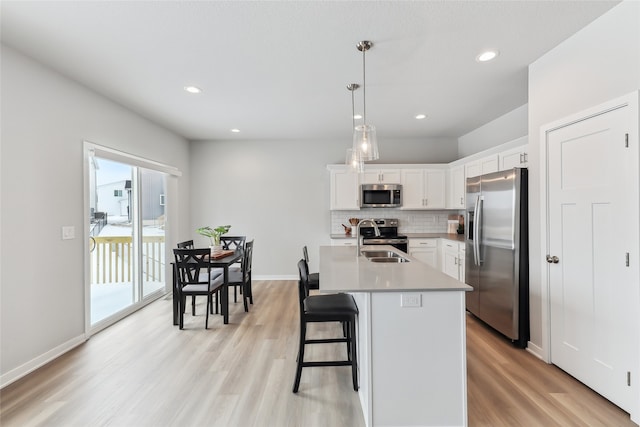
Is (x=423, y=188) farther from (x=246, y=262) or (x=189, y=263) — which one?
(x=189, y=263)

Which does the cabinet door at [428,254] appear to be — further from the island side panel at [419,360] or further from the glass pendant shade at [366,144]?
the island side panel at [419,360]

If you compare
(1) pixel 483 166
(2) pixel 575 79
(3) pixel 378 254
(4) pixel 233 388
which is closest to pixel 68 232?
(4) pixel 233 388

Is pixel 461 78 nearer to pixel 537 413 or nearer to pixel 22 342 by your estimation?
pixel 537 413

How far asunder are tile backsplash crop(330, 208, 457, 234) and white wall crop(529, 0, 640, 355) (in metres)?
2.76

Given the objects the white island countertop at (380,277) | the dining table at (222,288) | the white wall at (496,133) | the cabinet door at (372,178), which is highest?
the white wall at (496,133)

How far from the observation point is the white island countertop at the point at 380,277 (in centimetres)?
169

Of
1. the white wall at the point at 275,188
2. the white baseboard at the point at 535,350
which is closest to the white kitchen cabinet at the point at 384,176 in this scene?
the white wall at the point at 275,188

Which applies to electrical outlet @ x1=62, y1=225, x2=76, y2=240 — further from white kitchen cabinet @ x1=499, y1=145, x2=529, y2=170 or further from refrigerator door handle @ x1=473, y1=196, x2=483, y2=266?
white kitchen cabinet @ x1=499, y1=145, x2=529, y2=170

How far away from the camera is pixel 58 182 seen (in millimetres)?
2691

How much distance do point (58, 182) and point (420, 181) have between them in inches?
191

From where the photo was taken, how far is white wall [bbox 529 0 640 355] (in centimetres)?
185

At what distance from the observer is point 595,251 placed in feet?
6.77

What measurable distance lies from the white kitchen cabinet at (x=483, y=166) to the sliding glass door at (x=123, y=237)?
457 cm

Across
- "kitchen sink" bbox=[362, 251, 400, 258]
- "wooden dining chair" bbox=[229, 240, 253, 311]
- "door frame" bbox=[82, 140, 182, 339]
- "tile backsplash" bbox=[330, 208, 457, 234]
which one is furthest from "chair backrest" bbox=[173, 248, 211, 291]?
"tile backsplash" bbox=[330, 208, 457, 234]
